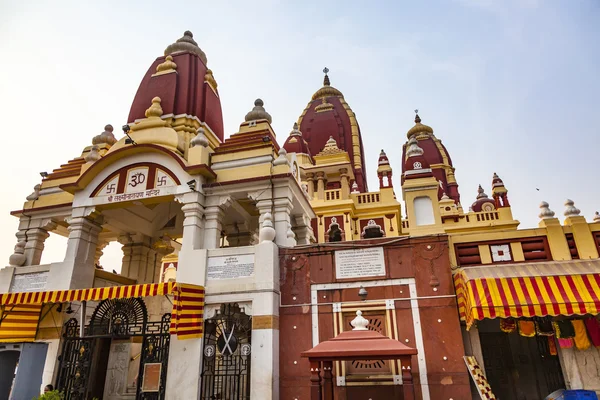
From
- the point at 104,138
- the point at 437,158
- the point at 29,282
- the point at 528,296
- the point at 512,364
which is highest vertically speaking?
the point at 437,158

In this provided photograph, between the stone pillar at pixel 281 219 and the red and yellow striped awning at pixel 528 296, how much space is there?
15.4ft

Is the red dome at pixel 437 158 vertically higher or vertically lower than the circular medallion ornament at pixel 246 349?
higher

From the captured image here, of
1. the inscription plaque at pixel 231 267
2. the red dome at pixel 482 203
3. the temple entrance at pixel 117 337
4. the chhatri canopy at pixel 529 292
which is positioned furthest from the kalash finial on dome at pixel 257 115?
the red dome at pixel 482 203

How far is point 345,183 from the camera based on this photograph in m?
24.5

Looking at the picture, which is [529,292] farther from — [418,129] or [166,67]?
[418,129]

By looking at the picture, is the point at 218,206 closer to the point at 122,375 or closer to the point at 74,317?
the point at 74,317

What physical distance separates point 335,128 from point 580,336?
23369 millimetres

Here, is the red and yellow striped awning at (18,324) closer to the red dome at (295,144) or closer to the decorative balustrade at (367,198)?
the decorative balustrade at (367,198)

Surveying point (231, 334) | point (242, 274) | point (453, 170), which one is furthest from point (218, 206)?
point (453, 170)

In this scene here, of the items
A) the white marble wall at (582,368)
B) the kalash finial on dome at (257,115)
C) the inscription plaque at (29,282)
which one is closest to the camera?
the white marble wall at (582,368)

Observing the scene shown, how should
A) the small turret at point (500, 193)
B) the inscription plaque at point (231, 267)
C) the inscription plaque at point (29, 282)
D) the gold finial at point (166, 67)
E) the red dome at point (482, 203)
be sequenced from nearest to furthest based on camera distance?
1. the inscription plaque at point (231, 267)
2. the inscription plaque at point (29, 282)
3. the gold finial at point (166, 67)
4. the small turret at point (500, 193)
5. the red dome at point (482, 203)

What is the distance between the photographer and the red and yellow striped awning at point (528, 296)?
8125 millimetres

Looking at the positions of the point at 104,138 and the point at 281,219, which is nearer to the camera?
the point at 281,219

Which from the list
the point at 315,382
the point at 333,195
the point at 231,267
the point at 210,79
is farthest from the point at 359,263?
the point at 333,195
